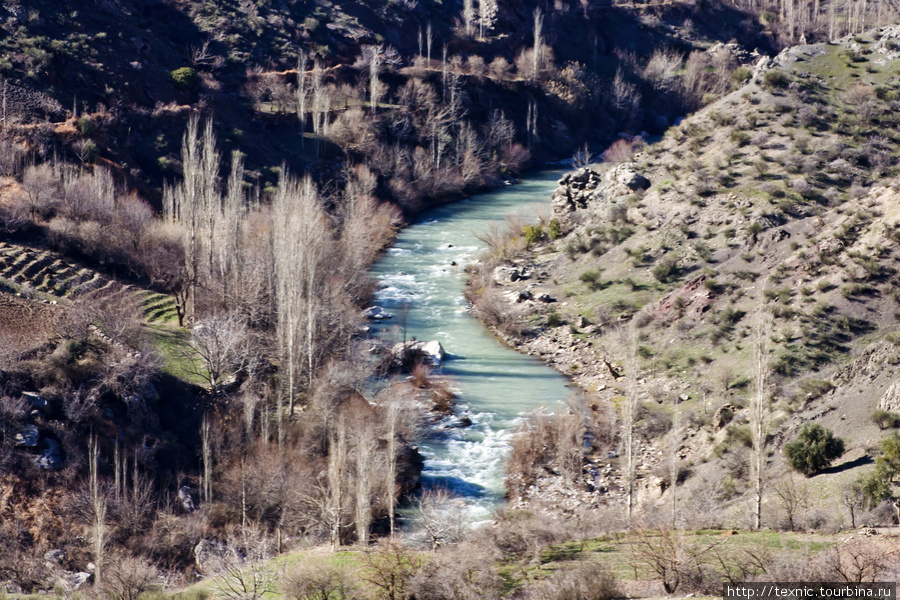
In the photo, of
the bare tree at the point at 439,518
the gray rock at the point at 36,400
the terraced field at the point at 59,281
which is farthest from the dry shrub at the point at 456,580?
the terraced field at the point at 59,281

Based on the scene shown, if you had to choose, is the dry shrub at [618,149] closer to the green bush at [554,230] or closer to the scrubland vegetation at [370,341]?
the scrubland vegetation at [370,341]

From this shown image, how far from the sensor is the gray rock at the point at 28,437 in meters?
31.3

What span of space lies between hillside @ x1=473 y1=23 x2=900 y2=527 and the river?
208 centimetres

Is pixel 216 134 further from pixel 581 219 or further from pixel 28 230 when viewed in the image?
pixel 581 219

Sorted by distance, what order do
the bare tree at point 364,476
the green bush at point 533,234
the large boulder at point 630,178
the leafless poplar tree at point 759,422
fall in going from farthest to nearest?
the green bush at point 533,234 → the large boulder at point 630,178 → the bare tree at point 364,476 → the leafless poplar tree at point 759,422

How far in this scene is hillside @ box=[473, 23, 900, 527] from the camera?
110ft

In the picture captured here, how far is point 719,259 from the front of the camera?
4888cm

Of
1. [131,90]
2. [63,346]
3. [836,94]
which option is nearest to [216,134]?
[131,90]

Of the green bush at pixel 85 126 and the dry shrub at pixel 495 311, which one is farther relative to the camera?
the green bush at pixel 85 126

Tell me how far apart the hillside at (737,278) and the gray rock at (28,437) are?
20.6 m

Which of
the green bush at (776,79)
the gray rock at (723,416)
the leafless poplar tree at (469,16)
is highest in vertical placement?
the leafless poplar tree at (469,16)

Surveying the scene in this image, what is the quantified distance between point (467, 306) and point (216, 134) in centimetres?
2962

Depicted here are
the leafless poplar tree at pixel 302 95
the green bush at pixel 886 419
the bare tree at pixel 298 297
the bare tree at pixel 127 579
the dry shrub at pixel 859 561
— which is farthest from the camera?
the leafless poplar tree at pixel 302 95

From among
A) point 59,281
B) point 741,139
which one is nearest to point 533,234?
point 741,139
